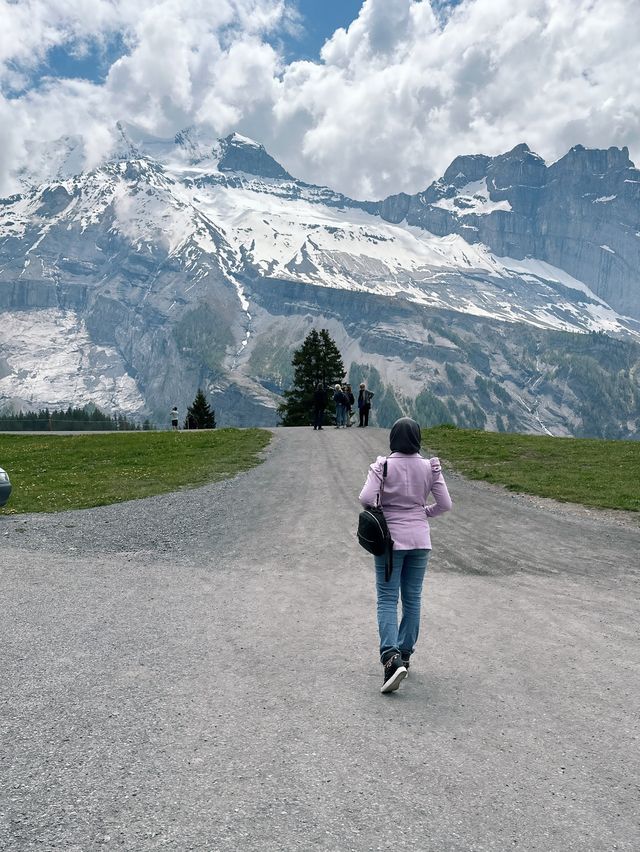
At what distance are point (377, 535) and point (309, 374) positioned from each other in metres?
67.2

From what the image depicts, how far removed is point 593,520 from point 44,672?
14.8 meters

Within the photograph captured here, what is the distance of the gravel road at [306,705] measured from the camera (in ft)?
15.7

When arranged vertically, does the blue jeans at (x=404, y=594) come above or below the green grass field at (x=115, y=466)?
above

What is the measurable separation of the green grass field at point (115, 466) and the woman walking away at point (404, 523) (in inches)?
546

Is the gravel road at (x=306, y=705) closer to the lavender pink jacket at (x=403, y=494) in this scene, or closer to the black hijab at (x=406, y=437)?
the lavender pink jacket at (x=403, y=494)

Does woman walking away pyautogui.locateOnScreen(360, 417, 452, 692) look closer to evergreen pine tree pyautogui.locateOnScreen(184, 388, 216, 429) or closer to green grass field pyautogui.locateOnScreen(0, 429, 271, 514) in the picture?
green grass field pyautogui.locateOnScreen(0, 429, 271, 514)

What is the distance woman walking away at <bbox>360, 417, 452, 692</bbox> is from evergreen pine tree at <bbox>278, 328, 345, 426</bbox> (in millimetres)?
63011

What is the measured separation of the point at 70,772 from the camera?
530 centimetres

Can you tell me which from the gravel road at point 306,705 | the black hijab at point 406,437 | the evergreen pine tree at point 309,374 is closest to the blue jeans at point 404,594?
the gravel road at point 306,705

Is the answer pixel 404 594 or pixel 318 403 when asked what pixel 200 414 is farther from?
pixel 404 594

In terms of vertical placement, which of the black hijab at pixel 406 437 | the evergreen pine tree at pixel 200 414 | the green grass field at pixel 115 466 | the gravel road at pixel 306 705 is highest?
the black hijab at pixel 406 437

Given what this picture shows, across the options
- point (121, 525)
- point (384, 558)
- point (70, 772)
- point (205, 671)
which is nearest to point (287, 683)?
point (205, 671)

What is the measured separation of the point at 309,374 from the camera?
7425 cm

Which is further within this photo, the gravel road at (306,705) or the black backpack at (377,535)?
the black backpack at (377,535)
